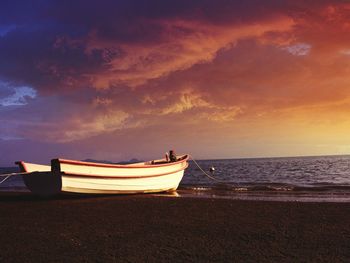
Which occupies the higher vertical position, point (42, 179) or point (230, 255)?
point (42, 179)

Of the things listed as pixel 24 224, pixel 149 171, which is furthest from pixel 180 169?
pixel 24 224

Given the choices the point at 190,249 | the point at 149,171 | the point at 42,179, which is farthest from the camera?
the point at 149,171

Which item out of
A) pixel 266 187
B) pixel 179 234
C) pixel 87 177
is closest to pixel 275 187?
pixel 266 187

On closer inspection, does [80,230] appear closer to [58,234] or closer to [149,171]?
[58,234]

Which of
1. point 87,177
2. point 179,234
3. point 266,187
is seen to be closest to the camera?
point 179,234

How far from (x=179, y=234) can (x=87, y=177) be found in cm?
903

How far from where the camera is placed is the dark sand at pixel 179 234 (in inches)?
244

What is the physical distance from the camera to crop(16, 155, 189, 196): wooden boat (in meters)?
15.2

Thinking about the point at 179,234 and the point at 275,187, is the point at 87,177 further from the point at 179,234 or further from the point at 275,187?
the point at 275,187

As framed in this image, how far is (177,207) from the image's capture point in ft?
39.5

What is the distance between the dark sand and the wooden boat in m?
3.02

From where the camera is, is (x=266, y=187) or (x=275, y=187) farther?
(x=275, y=187)

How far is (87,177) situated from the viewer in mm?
15898

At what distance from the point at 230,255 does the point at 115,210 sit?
6383 mm
